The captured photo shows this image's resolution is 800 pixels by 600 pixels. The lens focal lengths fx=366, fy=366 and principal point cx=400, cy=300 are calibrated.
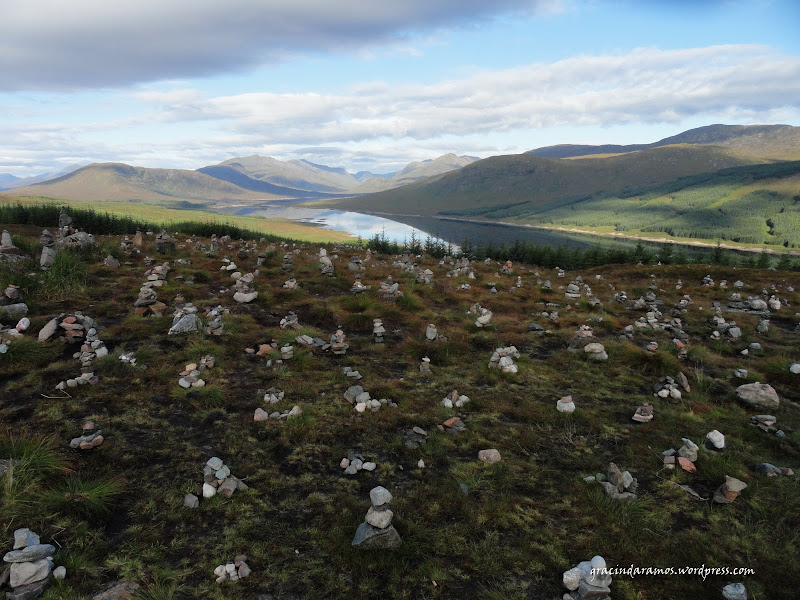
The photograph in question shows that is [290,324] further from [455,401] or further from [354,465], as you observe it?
[354,465]

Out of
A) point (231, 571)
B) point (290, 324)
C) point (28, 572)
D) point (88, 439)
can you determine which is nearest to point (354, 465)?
point (231, 571)

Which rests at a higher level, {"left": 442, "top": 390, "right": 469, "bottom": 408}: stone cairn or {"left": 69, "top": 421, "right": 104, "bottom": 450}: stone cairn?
{"left": 69, "top": 421, "right": 104, "bottom": 450}: stone cairn

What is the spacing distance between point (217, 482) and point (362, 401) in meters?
2.66

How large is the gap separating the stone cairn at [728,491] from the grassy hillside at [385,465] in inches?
4.4

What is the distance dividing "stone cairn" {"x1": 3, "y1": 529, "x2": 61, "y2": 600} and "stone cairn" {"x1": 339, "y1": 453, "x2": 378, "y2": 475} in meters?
2.82

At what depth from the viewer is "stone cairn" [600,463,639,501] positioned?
4.44 m

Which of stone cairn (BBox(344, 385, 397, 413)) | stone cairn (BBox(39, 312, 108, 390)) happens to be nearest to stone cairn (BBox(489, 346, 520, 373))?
stone cairn (BBox(344, 385, 397, 413))

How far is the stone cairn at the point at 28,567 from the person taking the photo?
117 inches

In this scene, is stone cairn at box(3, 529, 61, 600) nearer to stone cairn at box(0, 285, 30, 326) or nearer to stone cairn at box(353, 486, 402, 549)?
stone cairn at box(353, 486, 402, 549)

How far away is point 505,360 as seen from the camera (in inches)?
325

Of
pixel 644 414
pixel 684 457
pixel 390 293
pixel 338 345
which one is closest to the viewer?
pixel 684 457

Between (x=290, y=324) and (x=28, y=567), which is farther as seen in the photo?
(x=290, y=324)

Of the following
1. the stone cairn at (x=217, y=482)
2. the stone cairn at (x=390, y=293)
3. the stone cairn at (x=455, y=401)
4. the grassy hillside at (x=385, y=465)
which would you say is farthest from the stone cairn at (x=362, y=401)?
the stone cairn at (x=390, y=293)

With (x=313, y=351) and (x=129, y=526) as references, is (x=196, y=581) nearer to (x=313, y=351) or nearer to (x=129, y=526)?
(x=129, y=526)
